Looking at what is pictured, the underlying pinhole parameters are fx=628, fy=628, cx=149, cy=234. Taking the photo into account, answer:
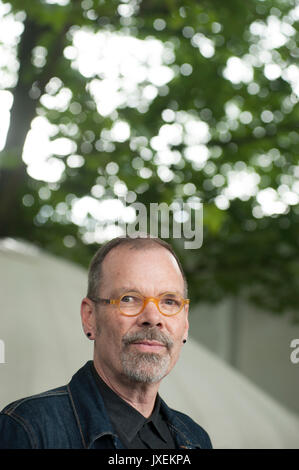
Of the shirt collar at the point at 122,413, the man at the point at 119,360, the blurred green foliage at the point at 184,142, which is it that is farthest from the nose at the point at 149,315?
the blurred green foliage at the point at 184,142

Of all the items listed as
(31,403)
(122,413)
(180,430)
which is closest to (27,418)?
(31,403)

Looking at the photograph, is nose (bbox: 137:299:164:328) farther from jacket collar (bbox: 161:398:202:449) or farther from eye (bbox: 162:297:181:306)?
jacket collar (bbox: 161:398:202:449)

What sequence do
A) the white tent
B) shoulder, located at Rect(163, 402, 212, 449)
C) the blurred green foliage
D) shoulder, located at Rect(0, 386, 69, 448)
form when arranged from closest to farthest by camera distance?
1. shoulder, located at Rect(0, 386, 69, 448)
2. shoulder, located at Rect(163, 402, 212, 449)
3. the white tent
4. the blurred green foliage

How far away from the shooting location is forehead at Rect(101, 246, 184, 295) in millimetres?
821

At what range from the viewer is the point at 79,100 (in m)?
2.24

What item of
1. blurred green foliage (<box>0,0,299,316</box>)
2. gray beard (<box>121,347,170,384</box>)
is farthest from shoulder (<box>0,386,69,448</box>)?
blurred green foliage (<box>0,0,299,316</box>)

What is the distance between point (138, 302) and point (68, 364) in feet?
0.85

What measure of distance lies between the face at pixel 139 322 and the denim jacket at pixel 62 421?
0.18 ft

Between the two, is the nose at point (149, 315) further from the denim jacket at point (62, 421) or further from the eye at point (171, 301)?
the denim jacket at point (62, 421)

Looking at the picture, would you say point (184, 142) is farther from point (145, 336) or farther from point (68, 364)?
point (145, 336)

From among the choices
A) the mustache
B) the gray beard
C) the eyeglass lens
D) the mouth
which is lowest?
the gray beard

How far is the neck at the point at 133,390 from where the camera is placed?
2.82 feet
